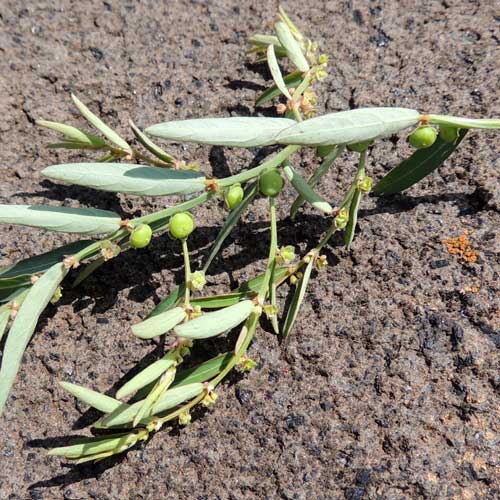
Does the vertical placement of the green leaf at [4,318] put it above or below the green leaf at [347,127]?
below

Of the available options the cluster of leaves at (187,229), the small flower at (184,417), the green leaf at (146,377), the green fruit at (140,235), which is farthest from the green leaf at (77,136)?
the small flower at (184,417)

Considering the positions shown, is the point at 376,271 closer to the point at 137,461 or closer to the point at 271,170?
the point at 271,170

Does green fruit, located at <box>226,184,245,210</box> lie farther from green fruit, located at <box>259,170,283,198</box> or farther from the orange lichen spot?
the orange lichen spot

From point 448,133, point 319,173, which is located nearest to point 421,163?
point 448,133

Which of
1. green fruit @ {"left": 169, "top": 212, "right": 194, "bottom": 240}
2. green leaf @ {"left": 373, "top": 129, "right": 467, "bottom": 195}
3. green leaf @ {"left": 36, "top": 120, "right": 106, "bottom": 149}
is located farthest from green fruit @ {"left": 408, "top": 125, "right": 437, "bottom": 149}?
green leaf @ {"left": 36, "top": 120, "right": 106, "bottom": 149}

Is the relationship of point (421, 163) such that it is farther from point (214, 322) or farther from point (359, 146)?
point (214, 322)

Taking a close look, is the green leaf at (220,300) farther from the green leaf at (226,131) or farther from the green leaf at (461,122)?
the green leaf at (461,122)

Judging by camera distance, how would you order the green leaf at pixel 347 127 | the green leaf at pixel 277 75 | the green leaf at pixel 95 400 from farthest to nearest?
the green leaf at pixel 277 75
the green leaf at pixel 95 400
the green leaf at pixel 347 127
